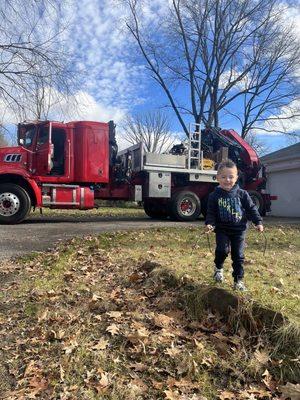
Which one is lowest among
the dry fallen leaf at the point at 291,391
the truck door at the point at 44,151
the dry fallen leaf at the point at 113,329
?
the dry fallen leaf at the point at 291,391

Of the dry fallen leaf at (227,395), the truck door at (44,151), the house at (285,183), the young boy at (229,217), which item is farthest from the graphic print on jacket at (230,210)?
the house at (285,183)

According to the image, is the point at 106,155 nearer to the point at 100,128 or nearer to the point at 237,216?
the point at 100,128

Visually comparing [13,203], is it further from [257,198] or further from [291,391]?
[291,391]

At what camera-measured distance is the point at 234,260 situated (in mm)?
4523

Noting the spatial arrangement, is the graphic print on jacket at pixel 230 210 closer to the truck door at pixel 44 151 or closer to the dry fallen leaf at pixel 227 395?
the dry fallen leaf at pixel 227 395

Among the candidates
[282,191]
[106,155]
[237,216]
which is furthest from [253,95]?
[237,216]

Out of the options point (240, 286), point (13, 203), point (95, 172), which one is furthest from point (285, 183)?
point (240, 286)

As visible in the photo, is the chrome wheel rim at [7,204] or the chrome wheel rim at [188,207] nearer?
the chrome wheel rim at [7,204]

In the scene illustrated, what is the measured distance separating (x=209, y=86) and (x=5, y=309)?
82.0 feet

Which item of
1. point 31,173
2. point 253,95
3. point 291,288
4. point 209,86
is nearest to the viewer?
point 291,288

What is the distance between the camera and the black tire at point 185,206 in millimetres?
13570

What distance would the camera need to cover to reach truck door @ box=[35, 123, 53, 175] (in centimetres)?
1191

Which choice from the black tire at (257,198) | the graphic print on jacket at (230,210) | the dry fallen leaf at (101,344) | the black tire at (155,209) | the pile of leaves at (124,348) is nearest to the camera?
the pile of leaves at (124,348)

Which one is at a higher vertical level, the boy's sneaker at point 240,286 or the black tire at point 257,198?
the black tire at point 257,198
